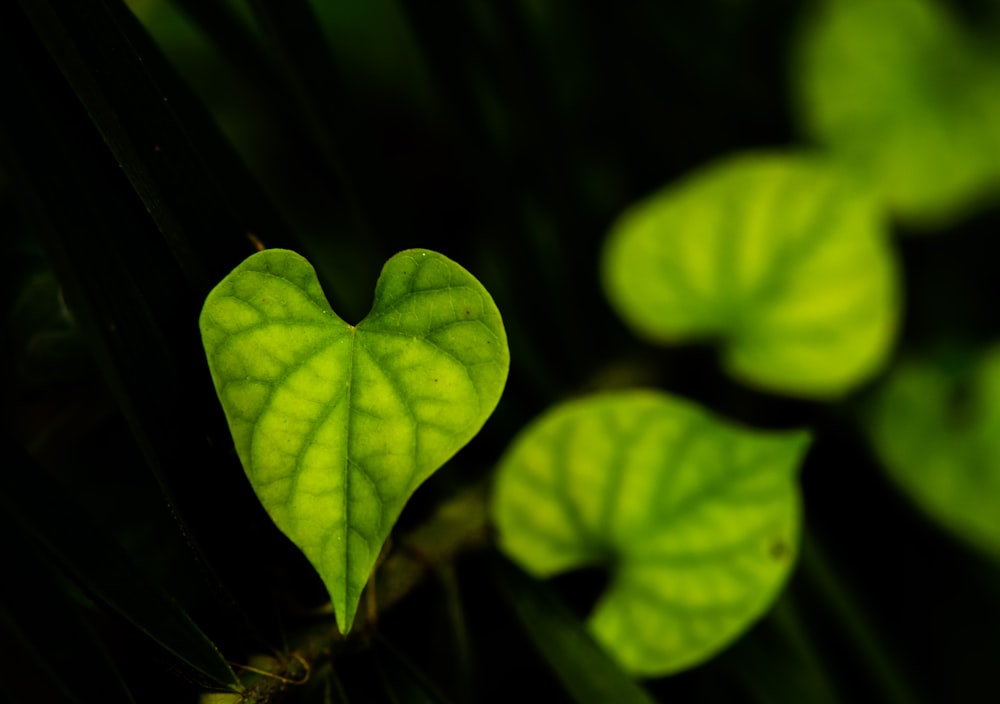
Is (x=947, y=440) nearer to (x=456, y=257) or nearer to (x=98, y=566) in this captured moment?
(x=456, y=257)

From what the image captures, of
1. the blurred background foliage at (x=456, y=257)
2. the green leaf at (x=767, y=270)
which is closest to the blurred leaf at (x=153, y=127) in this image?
the blurred background foliage at (x=456, y=257)

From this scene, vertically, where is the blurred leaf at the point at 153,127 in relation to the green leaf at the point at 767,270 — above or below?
above

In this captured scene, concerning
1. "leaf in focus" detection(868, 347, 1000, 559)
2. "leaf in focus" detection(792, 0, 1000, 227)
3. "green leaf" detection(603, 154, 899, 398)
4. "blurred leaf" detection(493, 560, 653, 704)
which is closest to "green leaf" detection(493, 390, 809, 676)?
"blurred leaf" detection(493, 560, 653, 704)

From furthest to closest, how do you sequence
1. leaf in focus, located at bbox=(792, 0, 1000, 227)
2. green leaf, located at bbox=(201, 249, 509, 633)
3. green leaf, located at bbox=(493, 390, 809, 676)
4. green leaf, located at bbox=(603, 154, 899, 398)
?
1. leaf in focus, located at bbox=(792, 0, 1000, 227)
2. green leaf, located at bbox=(603, 154, 899, 398)
3. green leaf, located at bbox=(493, 390, 809, 676)
4. green leaf, located at bbox=(201, 249, 509, 633)

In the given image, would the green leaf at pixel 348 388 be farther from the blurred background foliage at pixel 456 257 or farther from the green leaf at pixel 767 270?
the green leaf at pixel 767 270

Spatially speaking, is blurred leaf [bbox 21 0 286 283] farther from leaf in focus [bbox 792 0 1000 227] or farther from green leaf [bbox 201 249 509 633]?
leaf in focus [bbox 792 0 1000 227]

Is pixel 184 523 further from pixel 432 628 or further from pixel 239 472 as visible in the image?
pixel 432 628

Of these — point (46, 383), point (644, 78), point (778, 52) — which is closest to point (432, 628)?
point (46, 383)
